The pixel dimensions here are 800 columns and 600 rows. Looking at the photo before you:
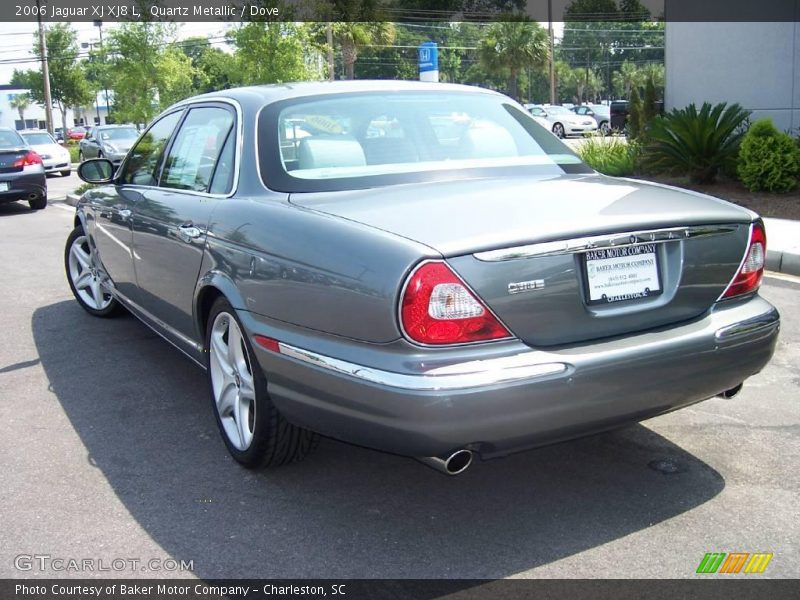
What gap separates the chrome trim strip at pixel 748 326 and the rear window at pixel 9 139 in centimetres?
1516

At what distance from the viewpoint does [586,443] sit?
3963mm

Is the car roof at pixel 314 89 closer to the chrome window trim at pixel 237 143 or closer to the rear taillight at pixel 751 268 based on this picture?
the chrome window trim at pixel 237 143

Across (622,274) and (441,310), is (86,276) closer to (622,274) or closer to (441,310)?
(441,310)

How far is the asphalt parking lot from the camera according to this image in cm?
299

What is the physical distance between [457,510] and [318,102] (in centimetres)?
196

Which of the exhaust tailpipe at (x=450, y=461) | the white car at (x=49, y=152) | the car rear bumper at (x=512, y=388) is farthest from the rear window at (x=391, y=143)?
the white car at (x=49, y=152)

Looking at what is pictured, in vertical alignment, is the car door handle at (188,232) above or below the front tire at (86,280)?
above

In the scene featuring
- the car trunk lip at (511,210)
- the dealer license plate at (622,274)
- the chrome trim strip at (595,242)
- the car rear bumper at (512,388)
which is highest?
the car trunk lip at (511,210)

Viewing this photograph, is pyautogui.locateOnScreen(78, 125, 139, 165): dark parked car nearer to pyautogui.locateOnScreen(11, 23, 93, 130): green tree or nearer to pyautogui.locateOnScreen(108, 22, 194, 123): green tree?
pyautogui.locateOnScreen(108, 22, 194, 123): green tree

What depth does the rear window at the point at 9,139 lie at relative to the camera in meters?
15.7

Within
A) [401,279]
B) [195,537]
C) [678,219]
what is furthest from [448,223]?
[195,537]

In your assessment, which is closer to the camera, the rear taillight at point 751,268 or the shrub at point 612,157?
the rear taillight at point 751,268

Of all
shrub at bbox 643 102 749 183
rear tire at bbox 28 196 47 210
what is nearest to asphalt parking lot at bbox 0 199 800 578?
shrub at bbox 643 102 749 183

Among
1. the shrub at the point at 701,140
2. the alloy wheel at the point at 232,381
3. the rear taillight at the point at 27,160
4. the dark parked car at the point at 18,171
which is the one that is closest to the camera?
the alloy wheel at the point at 232,381
